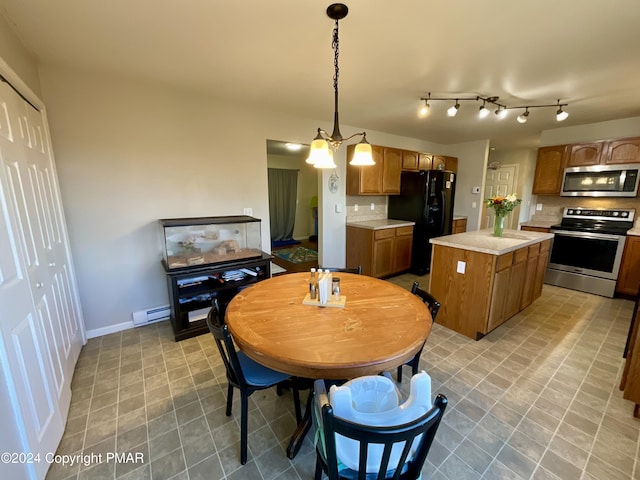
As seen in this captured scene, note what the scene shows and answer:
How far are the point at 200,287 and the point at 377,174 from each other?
3107mm

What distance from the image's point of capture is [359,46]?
1837mm

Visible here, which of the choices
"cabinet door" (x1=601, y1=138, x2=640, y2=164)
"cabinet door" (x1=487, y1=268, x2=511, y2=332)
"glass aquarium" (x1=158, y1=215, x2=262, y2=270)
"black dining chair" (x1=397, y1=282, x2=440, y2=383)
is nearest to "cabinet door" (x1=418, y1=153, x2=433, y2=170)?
"cabinet door" (x1=601, y1=138, x2=640, y2=164)

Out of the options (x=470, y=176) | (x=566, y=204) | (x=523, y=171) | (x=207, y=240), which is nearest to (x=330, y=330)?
(x=207, y=240)

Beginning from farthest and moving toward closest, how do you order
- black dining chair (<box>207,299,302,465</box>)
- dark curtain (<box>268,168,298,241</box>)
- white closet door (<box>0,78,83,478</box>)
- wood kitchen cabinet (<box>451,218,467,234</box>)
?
dark curtain (<box>268,168,298,241</box>)
wood kitchen cabinet (<box>451,218,467,234</box>)
black dining chair (<box>207,299,302,465</box>)
white closet door (<box>0,78,83,478</box>)

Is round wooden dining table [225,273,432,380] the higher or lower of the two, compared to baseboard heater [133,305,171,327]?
higher

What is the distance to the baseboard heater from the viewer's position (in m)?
2.74

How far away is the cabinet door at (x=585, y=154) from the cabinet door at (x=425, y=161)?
1.97m

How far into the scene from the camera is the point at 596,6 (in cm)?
142

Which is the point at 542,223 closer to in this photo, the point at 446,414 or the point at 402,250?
the point at 402,250

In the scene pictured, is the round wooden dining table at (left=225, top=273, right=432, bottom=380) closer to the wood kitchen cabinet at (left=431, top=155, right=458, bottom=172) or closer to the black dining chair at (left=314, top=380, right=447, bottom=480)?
the black dining chair at (left=314, top=380, right=447, bottom=480)

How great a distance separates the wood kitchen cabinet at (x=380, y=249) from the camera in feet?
13.3

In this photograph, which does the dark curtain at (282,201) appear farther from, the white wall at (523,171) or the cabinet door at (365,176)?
the white wall at (523,171)

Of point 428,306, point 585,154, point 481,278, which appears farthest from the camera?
point 585,154

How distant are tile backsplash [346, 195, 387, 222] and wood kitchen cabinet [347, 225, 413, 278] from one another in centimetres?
34
